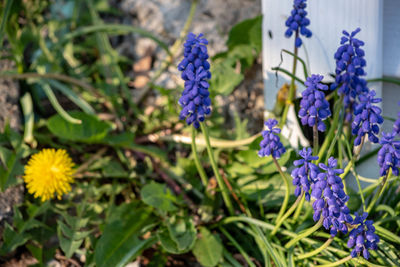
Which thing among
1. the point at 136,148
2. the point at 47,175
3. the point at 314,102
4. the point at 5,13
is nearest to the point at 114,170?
the point at 136,148

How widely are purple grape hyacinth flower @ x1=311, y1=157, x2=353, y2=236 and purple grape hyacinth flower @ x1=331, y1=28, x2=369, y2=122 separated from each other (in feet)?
1.28

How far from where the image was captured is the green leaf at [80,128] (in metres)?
1.91

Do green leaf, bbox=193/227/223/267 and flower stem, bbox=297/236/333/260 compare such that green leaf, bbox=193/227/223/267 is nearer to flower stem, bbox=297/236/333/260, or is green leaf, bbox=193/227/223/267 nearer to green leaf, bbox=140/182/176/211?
green leaf, bbox=140/182/176/211

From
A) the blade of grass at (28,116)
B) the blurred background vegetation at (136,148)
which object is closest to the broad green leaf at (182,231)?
the blurred background vegetation at (136,148)

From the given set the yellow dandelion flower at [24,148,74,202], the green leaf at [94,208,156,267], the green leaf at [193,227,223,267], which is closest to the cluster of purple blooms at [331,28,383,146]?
the green leaf at [193,227,223,267]

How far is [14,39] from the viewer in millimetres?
2049

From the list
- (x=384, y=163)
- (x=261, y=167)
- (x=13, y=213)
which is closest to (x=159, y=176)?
(x=261, y=167)

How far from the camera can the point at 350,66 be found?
1.32 metres

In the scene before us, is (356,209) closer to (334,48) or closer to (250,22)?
(334,48)

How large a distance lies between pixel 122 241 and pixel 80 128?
22.7 inches

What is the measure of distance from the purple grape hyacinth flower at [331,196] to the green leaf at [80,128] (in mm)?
1159

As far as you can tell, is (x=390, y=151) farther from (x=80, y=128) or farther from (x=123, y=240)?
(x=80, y=128)

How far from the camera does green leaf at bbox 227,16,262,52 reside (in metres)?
1.99

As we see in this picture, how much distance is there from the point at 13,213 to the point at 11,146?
1.11 ft
